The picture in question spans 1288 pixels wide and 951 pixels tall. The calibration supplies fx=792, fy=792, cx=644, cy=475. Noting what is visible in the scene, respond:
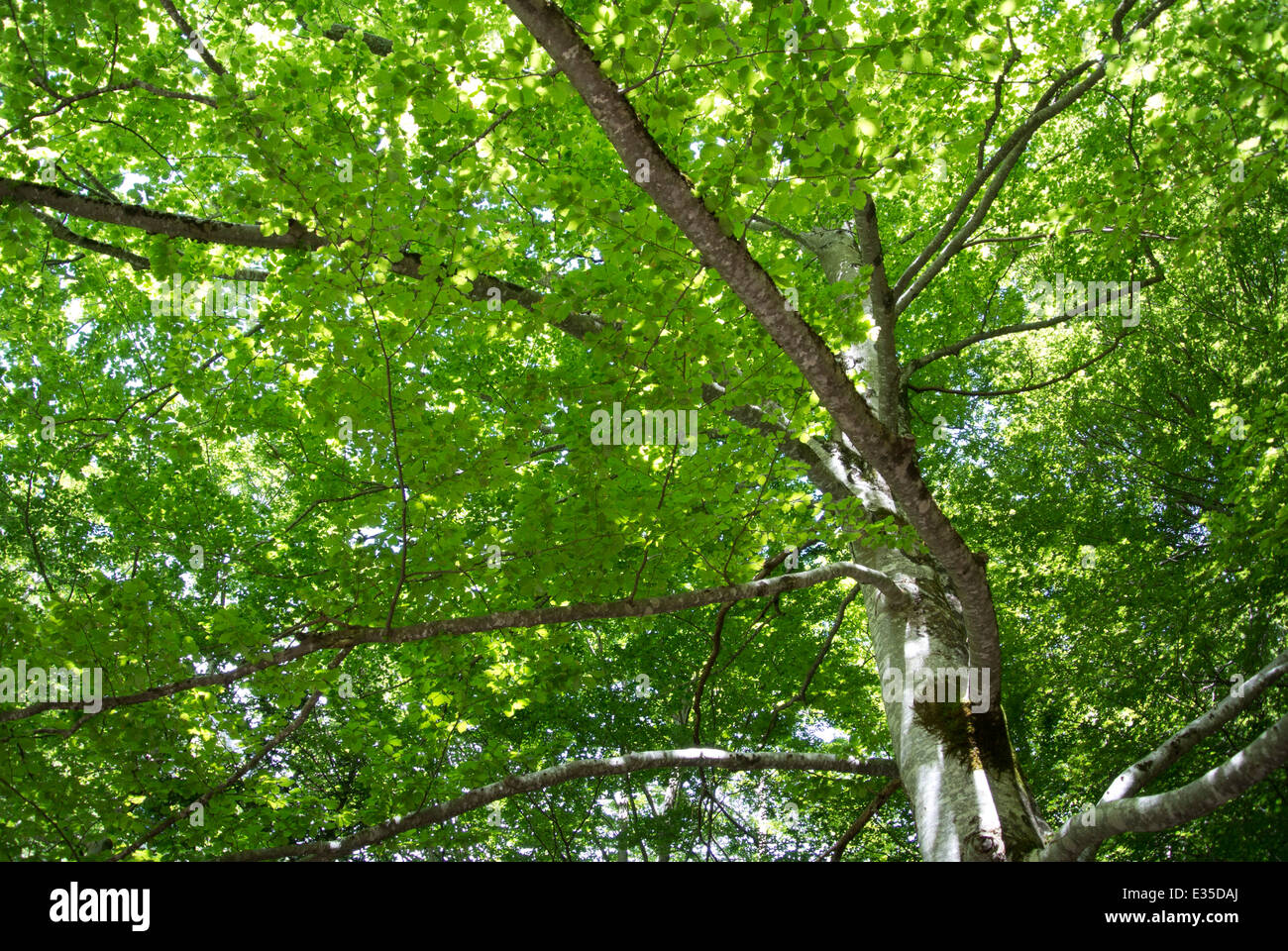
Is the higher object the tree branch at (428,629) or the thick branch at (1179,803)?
the tree branch at (428,629)

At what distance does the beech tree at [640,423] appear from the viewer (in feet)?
11.0

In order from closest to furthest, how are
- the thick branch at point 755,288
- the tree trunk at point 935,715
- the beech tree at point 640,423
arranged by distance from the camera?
the thick branch at point 755,288
the beech tree at point 640,423
the tree trunk at point 935,715

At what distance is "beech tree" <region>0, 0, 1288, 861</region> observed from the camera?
3.35 meters

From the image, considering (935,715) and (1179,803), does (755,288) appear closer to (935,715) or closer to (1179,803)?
(1179,803)

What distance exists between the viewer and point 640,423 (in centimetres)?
393

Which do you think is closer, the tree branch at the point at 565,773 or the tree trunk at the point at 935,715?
the tree trunk at the point at 935,715

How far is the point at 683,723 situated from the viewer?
29.4 feet

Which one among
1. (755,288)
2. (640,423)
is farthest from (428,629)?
(755,288)

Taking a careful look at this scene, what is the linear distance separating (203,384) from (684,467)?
311 centimetres

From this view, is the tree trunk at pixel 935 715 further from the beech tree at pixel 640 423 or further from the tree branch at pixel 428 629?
the tree branch at pixel 428 629

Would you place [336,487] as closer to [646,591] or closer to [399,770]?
[399,770]

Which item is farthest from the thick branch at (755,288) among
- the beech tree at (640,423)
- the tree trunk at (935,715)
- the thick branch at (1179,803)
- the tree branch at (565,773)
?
the tree branch at (565,773)

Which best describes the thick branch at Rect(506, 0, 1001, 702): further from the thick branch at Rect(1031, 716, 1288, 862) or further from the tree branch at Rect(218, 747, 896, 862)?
the tree branch at Rect(218, 747, 896, 862)
